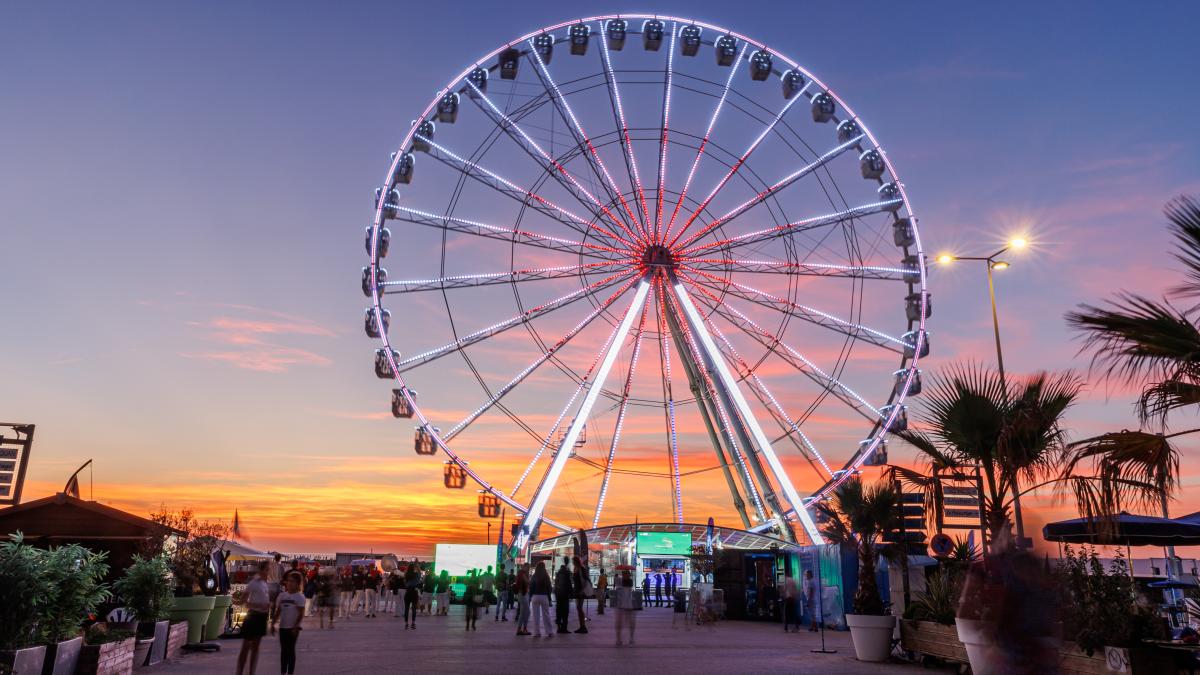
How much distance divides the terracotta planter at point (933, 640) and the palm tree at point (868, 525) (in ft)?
3.28

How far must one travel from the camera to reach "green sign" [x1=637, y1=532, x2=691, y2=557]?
3164 cm

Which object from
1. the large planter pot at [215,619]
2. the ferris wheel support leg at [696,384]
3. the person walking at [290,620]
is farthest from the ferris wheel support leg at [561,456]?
the person walking at [290,620]

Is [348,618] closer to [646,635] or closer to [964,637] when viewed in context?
[646,635]

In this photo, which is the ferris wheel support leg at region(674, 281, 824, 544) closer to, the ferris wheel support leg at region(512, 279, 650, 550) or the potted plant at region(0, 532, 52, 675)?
the ferris wheel support leg at region(512, 279, 650, 550)

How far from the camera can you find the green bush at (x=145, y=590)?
12.8 m

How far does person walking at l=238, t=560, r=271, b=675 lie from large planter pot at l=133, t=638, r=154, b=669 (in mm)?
1647

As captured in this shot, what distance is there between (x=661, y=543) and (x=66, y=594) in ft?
79.5

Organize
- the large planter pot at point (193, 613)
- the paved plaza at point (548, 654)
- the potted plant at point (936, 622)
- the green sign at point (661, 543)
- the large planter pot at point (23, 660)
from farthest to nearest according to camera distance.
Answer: the green sign at point (661, 543) → the large planter pot at point (193, 613) → the paved plaza at point (548, 654) → the potted plant at point (936, 622) → the large planter pot at point (23, 660)

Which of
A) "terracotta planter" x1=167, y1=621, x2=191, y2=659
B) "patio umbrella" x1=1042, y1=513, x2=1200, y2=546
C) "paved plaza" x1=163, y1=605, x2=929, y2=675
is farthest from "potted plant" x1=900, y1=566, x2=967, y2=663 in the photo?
"terracotta planter" x1=167, y1=621, x2=191, y2=659

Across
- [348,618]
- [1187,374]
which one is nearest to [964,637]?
[1187,374]

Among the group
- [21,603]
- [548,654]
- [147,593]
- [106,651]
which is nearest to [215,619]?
[147,593]

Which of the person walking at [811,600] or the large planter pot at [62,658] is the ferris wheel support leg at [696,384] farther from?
the large planter pot at [62,658]

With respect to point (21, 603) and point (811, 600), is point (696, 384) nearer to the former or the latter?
point (811, 600)

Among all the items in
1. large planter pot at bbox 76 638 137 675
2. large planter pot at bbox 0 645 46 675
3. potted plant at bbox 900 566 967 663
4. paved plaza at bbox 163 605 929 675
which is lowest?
paved plaza at bbox 163 605 929 675
